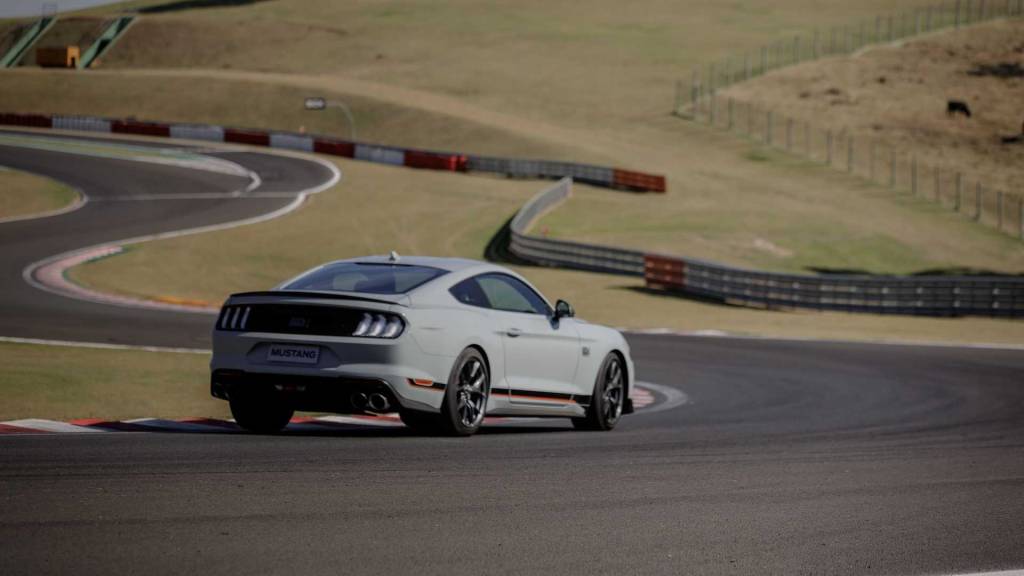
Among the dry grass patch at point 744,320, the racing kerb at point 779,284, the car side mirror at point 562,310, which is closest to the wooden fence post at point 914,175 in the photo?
the racing kerb at point 779,284

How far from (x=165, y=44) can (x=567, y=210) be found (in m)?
80.7

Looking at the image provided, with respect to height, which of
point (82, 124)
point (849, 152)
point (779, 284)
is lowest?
point (82, 124)

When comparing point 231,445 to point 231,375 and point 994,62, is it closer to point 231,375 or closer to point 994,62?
point 231,375

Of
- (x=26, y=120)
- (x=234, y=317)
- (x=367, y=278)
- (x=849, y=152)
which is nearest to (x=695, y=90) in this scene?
(x=849, y=152)

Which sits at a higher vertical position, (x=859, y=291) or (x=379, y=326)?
(x=379, y=326)

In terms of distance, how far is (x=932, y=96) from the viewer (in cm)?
8931

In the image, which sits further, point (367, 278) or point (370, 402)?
point (367, 278)

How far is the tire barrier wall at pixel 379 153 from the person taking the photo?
63125 millimetres

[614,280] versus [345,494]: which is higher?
[345,494]

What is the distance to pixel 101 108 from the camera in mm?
96625

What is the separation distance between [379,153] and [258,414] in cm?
5817

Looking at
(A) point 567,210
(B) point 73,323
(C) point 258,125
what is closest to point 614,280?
(A) point 567,210

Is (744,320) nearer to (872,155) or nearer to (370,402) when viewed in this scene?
(370,402)

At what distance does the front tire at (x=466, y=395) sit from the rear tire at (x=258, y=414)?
47.2 inches
